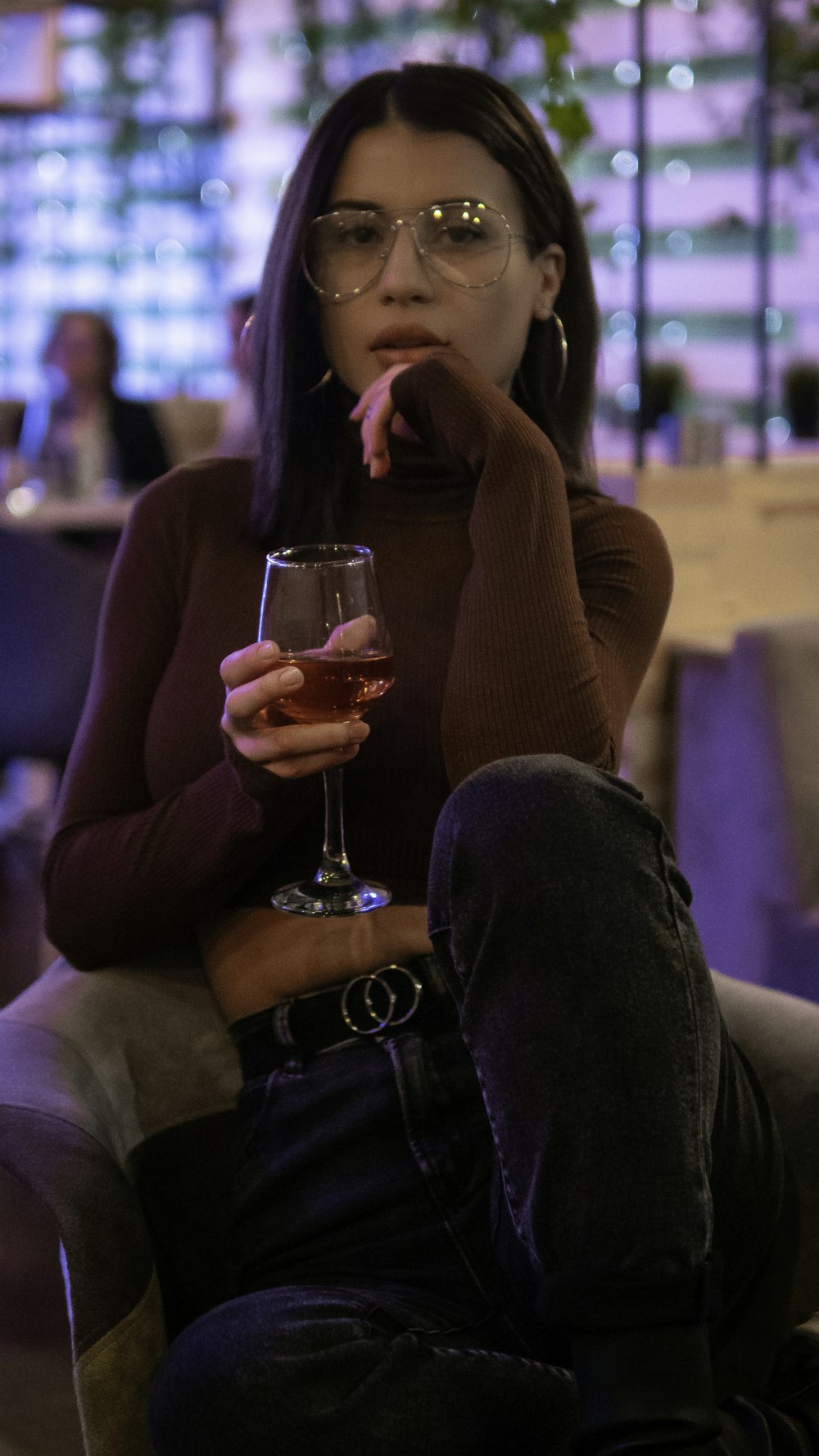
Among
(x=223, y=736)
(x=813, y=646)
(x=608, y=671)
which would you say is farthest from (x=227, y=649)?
(x=813, y=646)

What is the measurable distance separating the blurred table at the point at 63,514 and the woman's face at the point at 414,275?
249 cm

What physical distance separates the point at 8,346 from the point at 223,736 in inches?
283

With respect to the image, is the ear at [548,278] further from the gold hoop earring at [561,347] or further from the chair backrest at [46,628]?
the chair backrest at [46,628]

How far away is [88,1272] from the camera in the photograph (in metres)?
1.05

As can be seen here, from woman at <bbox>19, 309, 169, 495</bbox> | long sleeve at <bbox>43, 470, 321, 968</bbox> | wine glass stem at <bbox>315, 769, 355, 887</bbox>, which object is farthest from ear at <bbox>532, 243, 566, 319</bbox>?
woman at <bbox>19, 309, 169, 495</bbox>

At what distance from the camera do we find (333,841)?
1.23 meters

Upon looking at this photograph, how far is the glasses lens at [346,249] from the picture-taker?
1478 mm

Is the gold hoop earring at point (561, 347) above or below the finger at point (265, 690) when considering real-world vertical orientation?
above

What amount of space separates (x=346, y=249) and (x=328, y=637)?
0.54 m

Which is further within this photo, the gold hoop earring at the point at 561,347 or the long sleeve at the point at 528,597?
the gold hoop earring at the point at 561,347

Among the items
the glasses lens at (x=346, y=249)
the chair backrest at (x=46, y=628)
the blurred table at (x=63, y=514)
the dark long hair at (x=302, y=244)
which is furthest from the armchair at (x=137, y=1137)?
the blurred table at (x=63, y=514)

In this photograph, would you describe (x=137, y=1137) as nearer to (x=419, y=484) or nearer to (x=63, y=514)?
(x=419, y=484)

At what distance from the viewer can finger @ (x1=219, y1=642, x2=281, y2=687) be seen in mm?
1104

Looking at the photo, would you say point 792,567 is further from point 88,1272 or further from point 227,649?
point 88,1272
